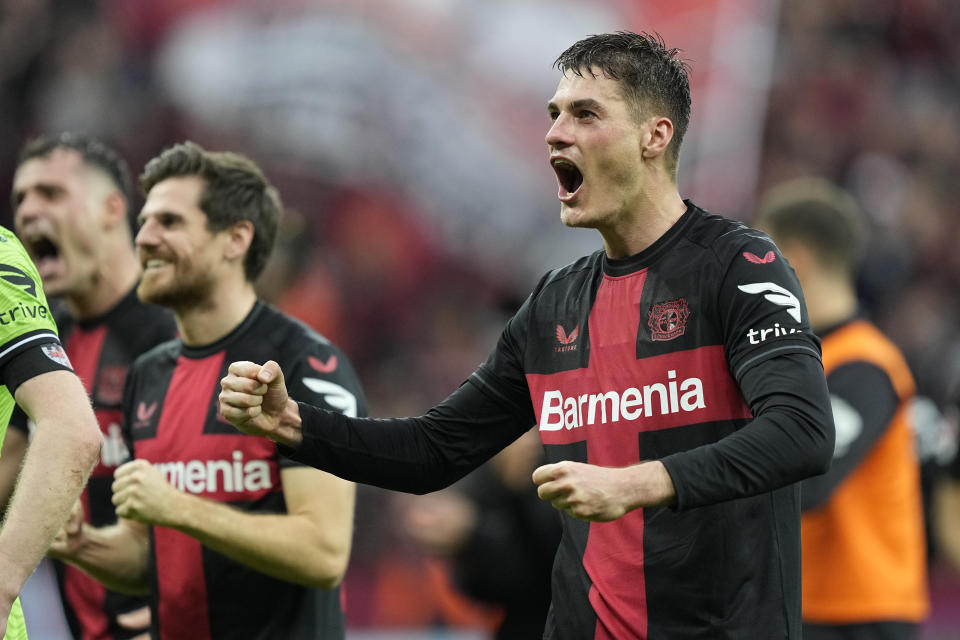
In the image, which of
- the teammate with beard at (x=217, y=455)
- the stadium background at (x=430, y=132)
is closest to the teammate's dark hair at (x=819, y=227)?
the teammate with beard at (x=217, y=455)

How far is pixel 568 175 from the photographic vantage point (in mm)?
3578

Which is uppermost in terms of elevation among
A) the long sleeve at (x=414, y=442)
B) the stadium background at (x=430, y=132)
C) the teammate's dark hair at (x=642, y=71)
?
the stadium background at (x=430, y=132)

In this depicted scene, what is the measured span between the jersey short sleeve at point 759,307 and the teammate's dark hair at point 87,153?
335cm

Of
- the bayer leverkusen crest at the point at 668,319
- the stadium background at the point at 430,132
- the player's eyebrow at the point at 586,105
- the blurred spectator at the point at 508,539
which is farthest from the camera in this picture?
the stadium background at the point at 430,132

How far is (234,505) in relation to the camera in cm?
437

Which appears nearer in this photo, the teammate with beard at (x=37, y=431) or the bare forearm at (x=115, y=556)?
the teammate with beard at (x=37, y=431)

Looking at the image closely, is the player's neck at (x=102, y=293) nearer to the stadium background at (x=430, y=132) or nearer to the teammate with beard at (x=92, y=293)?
the teammate with beard at (x=92, y=293)

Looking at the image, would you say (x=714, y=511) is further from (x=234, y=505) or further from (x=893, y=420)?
(x=893, y=420)

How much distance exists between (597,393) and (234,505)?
1510mm

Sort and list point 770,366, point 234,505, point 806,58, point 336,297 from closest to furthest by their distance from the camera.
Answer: point 770,366
point 234,505
point 336,297
point 806,58

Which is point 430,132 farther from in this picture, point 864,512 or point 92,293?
point 864,512

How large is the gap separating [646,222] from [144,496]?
170 cm

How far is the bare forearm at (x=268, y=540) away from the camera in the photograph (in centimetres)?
408

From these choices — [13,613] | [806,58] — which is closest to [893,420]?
[13,613]
